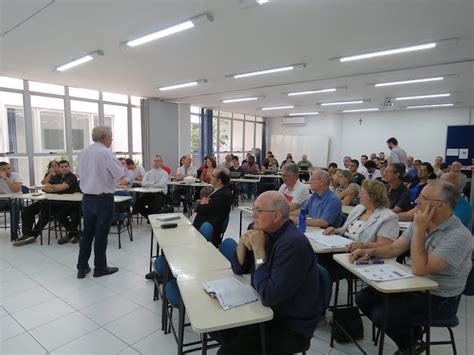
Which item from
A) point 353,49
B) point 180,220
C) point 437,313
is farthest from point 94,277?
point 353,49

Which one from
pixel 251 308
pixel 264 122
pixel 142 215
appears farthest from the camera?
pixel 264 122

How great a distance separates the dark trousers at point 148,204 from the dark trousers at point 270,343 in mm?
4627

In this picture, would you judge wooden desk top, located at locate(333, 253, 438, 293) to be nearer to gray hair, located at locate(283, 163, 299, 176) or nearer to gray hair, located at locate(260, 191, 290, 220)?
gray hair, located at locate(260, 191, 290, 220)

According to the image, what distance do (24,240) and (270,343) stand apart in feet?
15.7

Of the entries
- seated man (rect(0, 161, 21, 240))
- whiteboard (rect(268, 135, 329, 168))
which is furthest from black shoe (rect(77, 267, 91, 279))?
whiteboard (rect(268, 135, 329, 168))

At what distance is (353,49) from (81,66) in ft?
16.2

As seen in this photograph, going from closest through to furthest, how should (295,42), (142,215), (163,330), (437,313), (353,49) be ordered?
1. (437,313)
2. (163,330)
3. (295,42)
4. (353,49)
5. (142,215)

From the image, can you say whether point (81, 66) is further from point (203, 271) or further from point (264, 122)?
point (264, 122)

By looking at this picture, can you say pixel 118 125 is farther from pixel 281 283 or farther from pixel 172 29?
pixel 281 283

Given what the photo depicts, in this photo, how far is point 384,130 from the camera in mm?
12430

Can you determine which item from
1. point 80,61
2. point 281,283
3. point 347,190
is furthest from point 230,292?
point 80,61

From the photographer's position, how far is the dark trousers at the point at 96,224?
3.46 meters

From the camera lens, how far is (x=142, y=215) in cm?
618

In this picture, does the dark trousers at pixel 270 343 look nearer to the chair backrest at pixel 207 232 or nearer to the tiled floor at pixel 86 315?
the tiled floor at pixel 86 315
